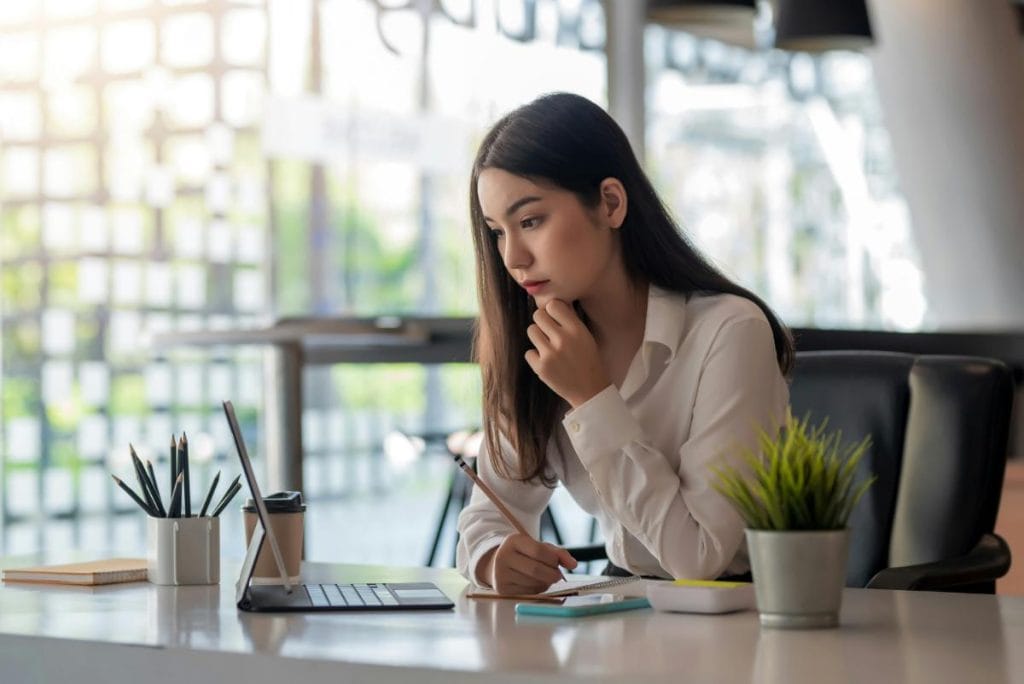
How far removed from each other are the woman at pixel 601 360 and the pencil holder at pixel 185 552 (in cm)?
31

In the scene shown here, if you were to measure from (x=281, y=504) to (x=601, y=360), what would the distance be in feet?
1.59

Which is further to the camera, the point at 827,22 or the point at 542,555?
the point at 827,22

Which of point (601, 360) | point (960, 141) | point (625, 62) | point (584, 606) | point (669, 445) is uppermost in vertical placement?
point (625, 62)

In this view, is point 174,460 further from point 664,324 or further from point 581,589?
point 664,324

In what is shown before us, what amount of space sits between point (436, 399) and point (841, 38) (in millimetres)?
1926

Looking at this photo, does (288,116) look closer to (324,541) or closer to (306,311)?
(306,311)

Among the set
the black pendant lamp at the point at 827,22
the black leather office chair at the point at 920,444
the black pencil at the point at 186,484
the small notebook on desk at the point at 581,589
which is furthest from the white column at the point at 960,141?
the black pencil at the point at 186,484

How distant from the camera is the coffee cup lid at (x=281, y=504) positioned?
185 cm

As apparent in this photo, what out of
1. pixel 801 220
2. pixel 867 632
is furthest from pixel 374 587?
pixel 801 220

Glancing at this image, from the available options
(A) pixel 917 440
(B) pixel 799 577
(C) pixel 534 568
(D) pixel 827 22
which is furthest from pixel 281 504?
(D) pixel 827 22

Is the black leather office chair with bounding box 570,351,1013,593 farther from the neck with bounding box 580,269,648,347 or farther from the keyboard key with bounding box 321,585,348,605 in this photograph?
the keyboard key with bounding box 321,585,348,605

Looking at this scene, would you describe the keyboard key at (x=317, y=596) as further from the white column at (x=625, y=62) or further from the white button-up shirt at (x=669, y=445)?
the white column at (x=625, y=62)

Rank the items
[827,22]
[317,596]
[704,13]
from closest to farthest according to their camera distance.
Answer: [317,596] → [704,13] → [827,22]

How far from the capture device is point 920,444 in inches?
92.7
